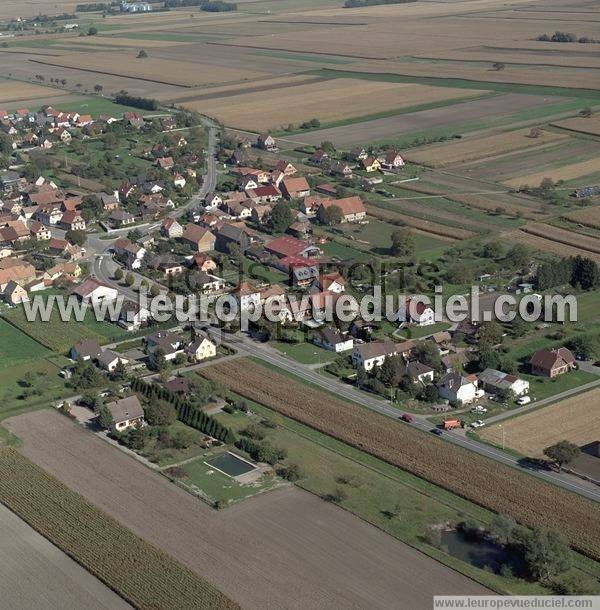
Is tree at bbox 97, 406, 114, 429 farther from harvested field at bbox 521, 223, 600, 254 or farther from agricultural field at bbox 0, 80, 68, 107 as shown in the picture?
agricultural field at bbox 0, 80, 68, 107

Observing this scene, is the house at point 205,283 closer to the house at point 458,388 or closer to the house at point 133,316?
the house at point 133,316

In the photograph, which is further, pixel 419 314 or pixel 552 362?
pixel 419 314

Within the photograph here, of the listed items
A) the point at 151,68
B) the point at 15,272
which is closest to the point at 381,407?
the point at 15,272

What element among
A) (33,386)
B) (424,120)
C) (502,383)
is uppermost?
(424,120)

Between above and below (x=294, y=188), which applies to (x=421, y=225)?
below

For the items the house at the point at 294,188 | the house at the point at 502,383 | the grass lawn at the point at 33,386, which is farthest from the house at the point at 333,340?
the house at the point at 294,188

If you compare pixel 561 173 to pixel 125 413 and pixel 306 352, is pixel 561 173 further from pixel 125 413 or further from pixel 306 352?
pixel 125 413
